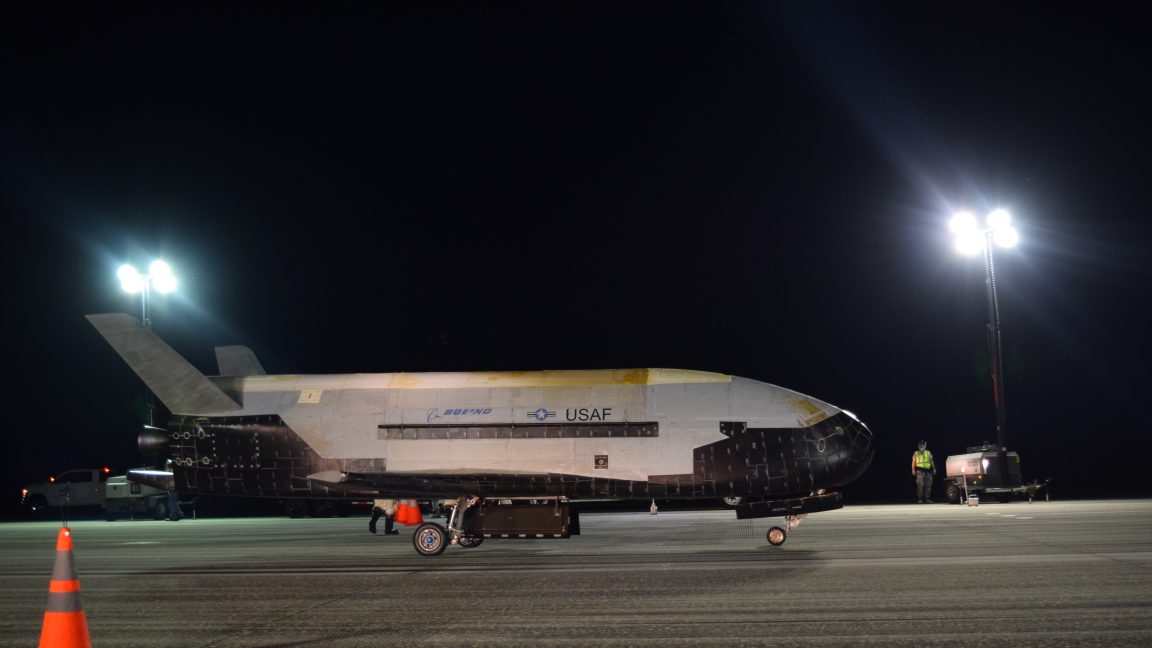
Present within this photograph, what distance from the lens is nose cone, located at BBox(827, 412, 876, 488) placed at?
775 inches

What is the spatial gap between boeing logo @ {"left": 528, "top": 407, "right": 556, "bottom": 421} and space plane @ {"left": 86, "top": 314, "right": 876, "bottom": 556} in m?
0.03

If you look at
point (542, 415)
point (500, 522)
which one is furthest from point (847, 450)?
point (500, 522)

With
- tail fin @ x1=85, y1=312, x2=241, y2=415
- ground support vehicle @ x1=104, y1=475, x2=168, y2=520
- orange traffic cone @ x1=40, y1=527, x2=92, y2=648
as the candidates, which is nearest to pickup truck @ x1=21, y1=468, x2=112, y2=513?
ground support vehicle @ x1=104, y1=475, x2=168, y2=520

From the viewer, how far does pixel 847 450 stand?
65.2 feet

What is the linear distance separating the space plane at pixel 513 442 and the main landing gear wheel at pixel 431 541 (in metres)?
0.02

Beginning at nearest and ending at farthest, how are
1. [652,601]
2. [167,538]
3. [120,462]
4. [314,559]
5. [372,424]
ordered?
[652,601] → [314,559] → [372,424] → [167,538] → [120,462]

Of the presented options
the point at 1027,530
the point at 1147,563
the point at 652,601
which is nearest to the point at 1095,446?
the point at 1027,530

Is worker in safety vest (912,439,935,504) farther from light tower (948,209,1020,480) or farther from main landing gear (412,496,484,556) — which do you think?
main landing gear (412,496,484,556)

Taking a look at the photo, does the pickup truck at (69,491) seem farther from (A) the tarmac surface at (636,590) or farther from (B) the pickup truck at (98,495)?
(A) the tarmac surface at (636,590)

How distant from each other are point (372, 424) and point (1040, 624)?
13.7 metres

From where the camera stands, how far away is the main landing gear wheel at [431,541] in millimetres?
18891

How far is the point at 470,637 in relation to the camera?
31.1 ft

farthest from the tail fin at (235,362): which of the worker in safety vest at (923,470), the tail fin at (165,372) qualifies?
the worker in safety vest at (923,470)

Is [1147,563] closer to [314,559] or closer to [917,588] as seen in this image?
[917,588]
